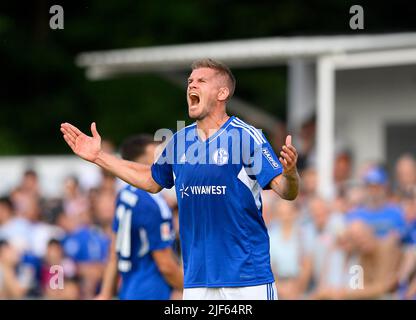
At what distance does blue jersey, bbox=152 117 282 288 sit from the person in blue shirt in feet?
17.3

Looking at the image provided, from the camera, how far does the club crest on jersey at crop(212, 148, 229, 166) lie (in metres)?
7.52

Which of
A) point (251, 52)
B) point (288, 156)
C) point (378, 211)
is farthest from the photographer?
point (251, 52)

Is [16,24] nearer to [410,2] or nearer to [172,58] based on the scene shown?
[410,2]

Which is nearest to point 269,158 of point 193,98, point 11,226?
point 193,98

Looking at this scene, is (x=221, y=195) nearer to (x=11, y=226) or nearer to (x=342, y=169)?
(x=342, y=169)

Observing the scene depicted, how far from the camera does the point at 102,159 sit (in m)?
7.88

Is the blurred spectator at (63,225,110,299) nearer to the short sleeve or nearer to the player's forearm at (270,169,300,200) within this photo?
the short sleeve

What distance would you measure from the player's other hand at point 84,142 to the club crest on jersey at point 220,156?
0.85m

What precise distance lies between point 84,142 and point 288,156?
5.14 ft

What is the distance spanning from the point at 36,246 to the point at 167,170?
8259 millimetres

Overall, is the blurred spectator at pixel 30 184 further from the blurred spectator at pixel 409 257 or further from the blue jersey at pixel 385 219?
the blurred spectator at pixel 409 257

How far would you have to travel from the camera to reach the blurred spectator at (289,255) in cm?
1319

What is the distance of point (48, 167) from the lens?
63.2ft

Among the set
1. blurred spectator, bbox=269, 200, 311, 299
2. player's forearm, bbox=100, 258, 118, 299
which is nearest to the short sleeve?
player's forearm, bbox=100, 258, 118, 299
